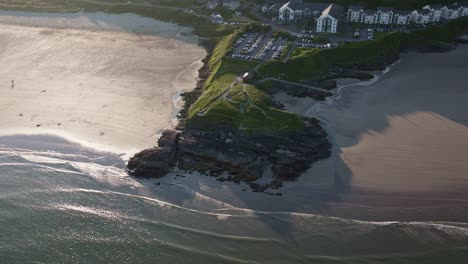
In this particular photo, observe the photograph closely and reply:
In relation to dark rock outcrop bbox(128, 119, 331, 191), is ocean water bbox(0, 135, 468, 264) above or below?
below

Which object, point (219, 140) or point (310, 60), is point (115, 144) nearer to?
point (219, 140)

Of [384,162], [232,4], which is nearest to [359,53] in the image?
[384,162]

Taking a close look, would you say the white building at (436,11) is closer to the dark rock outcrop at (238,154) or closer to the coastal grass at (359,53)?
the coastal grass at (359,53)

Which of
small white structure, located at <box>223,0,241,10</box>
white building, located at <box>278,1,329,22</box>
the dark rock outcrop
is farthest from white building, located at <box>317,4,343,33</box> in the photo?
the dark rock outcrop

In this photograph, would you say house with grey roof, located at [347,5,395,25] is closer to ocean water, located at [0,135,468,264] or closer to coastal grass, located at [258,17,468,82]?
coastal grass, located at [258,17,468,82]

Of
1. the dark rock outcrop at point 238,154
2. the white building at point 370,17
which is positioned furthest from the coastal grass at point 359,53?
the dark rock outcrop at point 238,154
